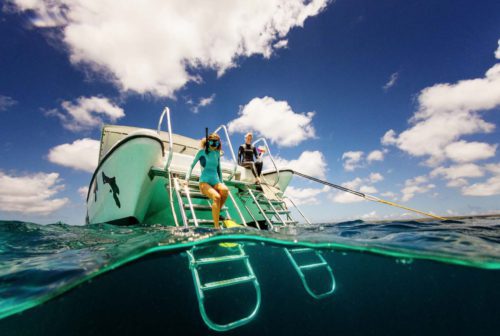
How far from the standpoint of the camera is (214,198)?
14.4 ft

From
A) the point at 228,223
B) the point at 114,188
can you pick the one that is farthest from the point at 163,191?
the point at 228,223

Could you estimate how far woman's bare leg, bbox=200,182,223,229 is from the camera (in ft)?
14.0

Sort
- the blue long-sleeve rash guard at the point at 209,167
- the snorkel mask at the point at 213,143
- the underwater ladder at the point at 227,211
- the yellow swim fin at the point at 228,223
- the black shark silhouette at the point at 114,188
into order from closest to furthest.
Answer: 1. the underwater ladder at the point at 227,211
2. the yellow swim fin at the point at 228,223
3. the blue long-sleeve rash guard at the point at 209,167
4. the snorkel mask at the point at 213,143
5. the black shark silhouette at the point at 114,188

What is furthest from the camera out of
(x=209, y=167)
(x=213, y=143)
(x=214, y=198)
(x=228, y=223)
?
(x=213, y=143)

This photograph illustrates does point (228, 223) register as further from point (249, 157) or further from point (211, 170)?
point (249, 157)

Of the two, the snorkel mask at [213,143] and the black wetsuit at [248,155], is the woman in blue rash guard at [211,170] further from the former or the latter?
the black wetsuit at [248,155]

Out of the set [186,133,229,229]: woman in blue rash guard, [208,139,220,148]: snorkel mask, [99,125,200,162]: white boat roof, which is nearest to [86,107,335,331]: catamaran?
[186,133,229,229]: woman in blue rash guard

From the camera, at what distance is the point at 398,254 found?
502cm

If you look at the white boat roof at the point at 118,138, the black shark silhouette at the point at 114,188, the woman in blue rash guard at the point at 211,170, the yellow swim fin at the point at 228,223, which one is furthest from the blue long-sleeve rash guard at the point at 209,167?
the white boat roof at the point at 118,138

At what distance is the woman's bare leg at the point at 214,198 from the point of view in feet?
14.0

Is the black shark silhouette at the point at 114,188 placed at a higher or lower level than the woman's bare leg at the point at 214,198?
higher

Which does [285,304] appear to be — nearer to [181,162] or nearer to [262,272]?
[262,272]

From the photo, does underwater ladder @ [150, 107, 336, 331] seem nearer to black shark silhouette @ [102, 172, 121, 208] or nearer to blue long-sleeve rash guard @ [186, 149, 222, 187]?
blue long-sleeve rash guard @ [186, 149, 222, 187]

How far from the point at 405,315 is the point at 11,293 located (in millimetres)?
43369
